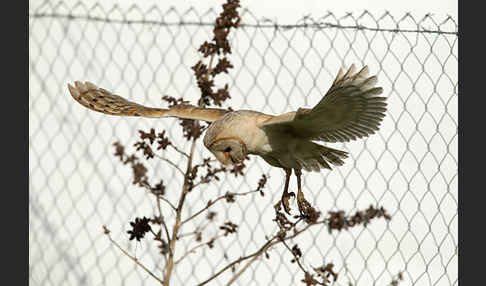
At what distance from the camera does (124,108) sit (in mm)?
1614

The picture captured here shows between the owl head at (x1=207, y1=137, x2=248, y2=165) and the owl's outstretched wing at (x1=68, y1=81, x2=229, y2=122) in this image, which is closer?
the owl head at (x1=207, y1=137, x2=248, y2=165)

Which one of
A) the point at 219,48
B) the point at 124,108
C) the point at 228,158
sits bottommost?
the point at 228,158

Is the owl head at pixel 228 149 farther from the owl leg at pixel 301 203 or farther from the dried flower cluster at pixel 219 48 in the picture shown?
the dried flower cluster at pixel 219 48

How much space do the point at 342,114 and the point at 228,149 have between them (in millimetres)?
206

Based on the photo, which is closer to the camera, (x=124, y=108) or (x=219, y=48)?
(x=124, y=108)

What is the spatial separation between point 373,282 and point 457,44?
0.88 metres

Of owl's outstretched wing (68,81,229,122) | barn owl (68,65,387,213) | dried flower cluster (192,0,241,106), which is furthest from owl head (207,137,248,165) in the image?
dried flower cluster (192,0,241,106)

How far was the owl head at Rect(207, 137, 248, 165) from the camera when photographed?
133 centimetres

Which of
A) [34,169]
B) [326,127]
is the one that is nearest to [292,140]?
[326,127]

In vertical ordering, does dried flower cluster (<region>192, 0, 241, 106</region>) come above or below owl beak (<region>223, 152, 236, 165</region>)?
above

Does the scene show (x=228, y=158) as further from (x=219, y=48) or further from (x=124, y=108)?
(x=219, y=48)

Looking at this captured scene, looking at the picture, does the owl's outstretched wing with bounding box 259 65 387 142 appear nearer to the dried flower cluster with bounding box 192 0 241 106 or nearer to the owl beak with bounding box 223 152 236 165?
the owl beak with bounding box 223 152 236 165

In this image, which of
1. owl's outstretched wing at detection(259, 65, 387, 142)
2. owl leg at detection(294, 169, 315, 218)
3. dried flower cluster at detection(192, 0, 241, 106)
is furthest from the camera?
dried flower cluster at detection(192, 0, 241, 106)

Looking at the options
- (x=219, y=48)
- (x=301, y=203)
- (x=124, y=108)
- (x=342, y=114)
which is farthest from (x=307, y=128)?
(x=219, y=48)
